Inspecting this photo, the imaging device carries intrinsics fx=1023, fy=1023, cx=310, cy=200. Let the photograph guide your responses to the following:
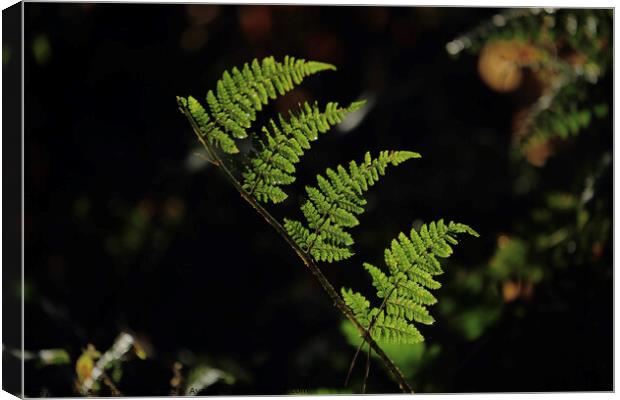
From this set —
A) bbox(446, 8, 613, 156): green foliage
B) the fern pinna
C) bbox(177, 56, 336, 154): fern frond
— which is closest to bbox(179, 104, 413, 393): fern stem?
the fern pinna

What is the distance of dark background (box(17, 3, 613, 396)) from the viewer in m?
2.10

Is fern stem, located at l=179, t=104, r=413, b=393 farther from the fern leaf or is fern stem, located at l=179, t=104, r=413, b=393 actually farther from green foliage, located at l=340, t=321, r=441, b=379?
green foliage, located at l=340, t=321, r=441, b=379

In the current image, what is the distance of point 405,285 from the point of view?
5.04ft

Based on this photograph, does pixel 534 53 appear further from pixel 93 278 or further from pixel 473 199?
pixel 93 278

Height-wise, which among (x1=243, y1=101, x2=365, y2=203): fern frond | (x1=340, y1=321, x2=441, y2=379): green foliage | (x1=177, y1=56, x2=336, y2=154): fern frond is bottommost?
(x1=340, y1=321, x2=441, y2=379): green foliage

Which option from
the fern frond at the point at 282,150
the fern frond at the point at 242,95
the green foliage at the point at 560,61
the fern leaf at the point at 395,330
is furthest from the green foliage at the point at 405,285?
the green foliage at the point at 560,61

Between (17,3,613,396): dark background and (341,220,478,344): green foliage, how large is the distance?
505 millimetres

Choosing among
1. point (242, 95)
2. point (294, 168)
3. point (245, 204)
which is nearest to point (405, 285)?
point (294, 168)

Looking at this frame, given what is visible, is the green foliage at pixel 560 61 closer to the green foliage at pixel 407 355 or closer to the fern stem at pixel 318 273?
the green foliage at pixel 407 355

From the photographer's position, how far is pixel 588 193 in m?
2.07

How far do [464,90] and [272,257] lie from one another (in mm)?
583

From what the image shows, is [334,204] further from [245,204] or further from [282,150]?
[245,204]

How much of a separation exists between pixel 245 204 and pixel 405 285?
79cm

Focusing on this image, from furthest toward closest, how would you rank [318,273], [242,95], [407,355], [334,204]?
1. [407,355]
2. [242,95]
3. [334,204]
4. [318,273]
